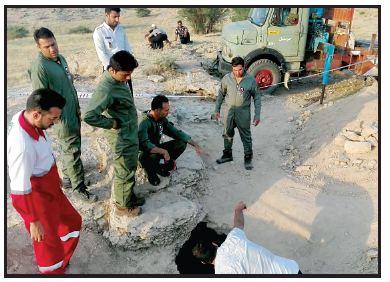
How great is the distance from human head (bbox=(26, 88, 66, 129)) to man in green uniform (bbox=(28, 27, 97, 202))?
1107 millimetres

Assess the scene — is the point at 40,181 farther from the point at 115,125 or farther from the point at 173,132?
the point at 173,132

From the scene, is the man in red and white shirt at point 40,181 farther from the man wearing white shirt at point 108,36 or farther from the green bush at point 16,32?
Result: the green bush at point 16,32

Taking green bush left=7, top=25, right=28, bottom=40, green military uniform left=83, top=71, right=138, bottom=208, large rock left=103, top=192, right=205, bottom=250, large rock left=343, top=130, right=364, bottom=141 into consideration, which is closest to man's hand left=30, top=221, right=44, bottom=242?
green military uniform left=83, top=71, right=138, bottom=208

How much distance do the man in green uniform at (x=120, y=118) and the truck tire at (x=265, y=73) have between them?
5.17 metres

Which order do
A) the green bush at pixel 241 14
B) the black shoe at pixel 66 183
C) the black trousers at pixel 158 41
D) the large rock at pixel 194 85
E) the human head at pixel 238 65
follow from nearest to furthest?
1. the black shoe at pixel 66 183
2. the human head at pixel 238 65
3. the large rock at pixel 194 85
4. the black trousers at pixel 158 41
5. the green bush at pixel 241 14

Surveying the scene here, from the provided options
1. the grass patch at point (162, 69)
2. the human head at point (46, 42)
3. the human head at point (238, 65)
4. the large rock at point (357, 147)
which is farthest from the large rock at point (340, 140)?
the grass patch at point (162, 69)

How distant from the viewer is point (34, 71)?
380 cm

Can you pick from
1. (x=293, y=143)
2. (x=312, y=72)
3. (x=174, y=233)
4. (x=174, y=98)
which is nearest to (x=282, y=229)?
(x=174, y=233)

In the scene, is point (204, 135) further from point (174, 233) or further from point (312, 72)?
point (312, 72)

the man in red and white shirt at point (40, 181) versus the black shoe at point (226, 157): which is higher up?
the man in red and white shirt at point (40, 181)

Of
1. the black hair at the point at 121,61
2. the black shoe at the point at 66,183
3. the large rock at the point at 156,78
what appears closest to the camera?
the black hair at the point at 121,61

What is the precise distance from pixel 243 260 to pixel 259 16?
6830 millimetres

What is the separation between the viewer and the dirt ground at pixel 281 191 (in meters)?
3.96

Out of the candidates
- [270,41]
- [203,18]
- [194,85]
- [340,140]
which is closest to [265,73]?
[270,41]
